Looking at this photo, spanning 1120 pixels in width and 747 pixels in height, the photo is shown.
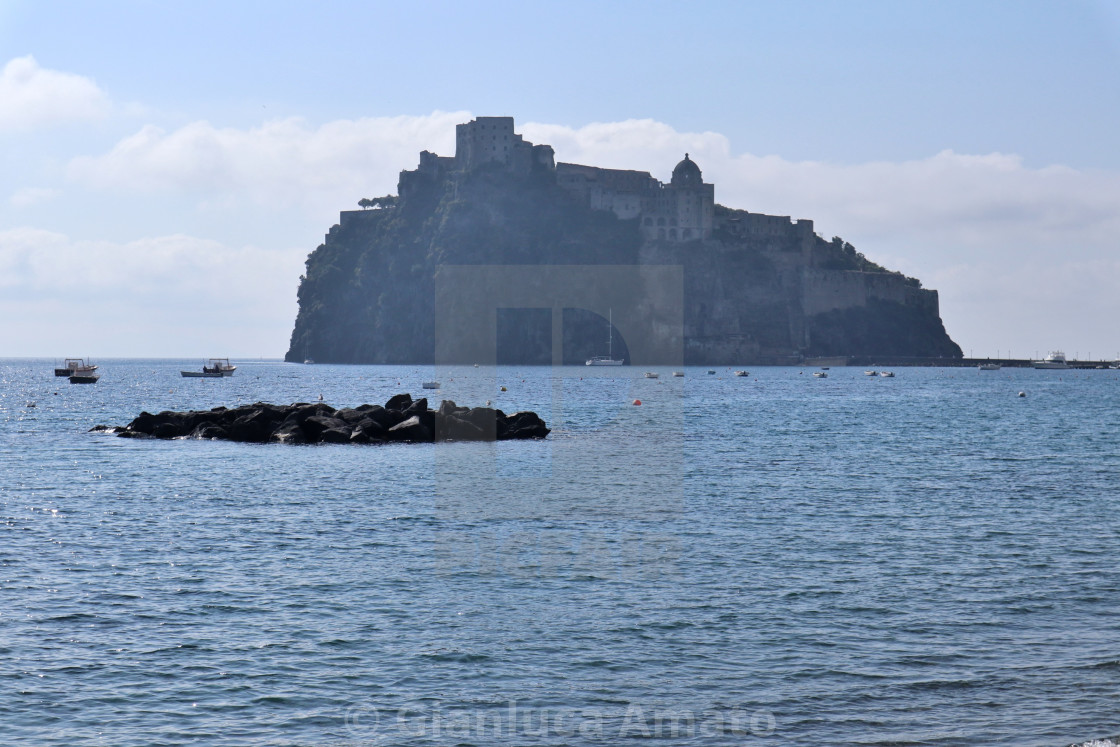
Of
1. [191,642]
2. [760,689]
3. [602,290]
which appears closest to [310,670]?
[191,642]

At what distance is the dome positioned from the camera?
18962 centimetres

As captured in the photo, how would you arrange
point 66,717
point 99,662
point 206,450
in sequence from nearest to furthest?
1. point 66,717
2. point 99,662
3. point 206,450

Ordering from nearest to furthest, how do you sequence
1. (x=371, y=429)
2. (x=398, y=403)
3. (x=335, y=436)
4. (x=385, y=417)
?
1. (x=335, y=436)
2. (x=371, y=429)
3. (x=385, y=417)
4. (x=398, y=403)

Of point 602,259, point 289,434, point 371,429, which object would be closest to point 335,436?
point 371,429

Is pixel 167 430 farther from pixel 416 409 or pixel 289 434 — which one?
pixel 416 409

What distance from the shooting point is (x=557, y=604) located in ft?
54.4

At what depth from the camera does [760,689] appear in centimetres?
1234

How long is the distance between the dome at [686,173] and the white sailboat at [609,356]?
30626mm

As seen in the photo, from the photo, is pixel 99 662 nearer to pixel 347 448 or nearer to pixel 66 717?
pixel 66 717

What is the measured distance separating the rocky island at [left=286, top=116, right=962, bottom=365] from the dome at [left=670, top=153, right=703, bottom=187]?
0.94ft

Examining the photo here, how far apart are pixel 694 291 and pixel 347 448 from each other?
451ft

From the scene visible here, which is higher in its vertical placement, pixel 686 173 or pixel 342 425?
pixel 686 173

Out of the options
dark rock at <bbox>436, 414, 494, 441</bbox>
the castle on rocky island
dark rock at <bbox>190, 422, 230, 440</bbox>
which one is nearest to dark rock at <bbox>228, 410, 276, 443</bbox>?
dark rock at <bbox>190, 422, 230, 440</bbox>

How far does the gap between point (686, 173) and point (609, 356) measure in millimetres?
39169
